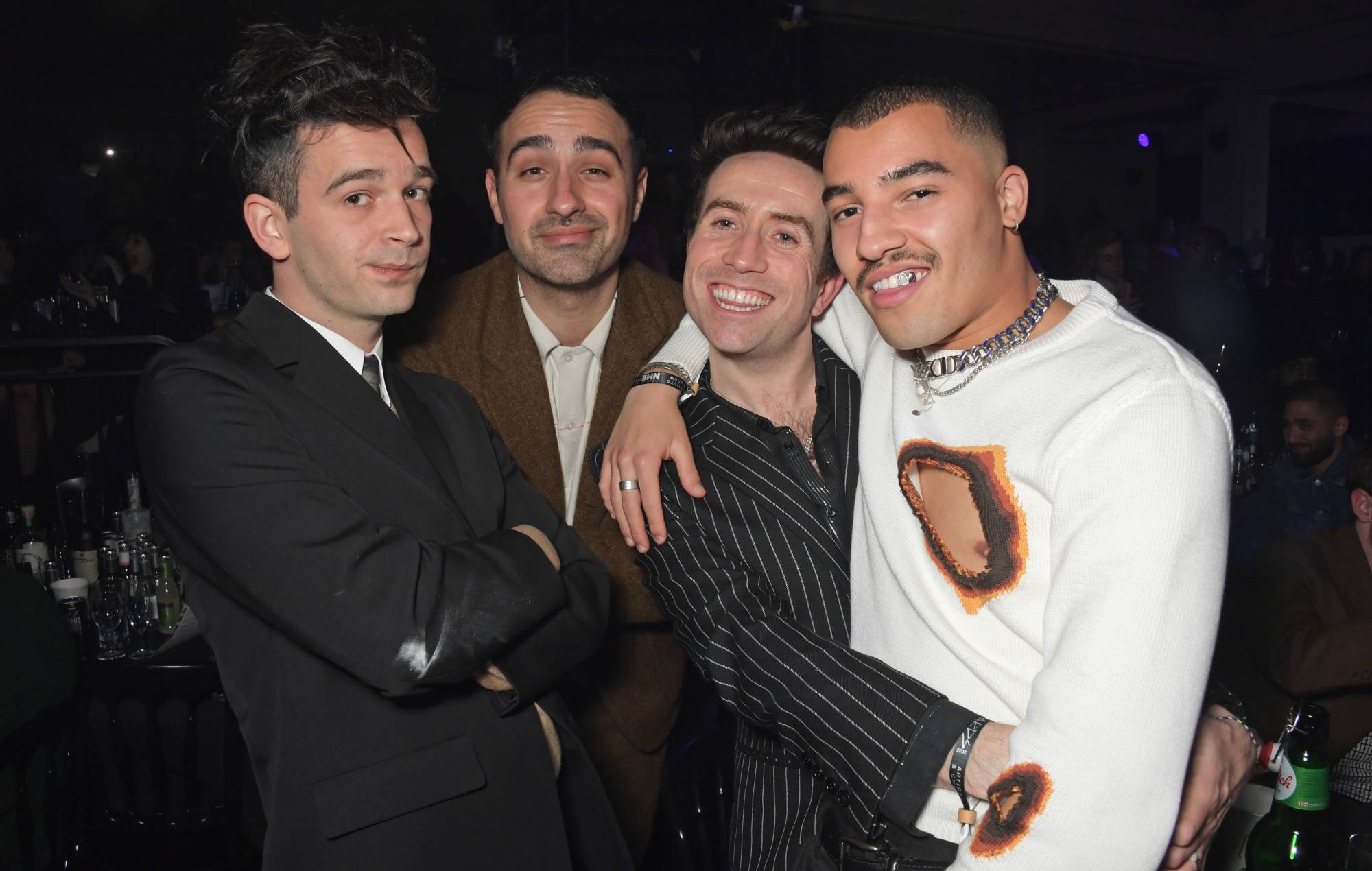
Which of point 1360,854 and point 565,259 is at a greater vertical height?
point 565,259

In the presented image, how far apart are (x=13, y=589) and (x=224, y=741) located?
615 mm

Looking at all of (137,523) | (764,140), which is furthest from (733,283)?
(137,523)

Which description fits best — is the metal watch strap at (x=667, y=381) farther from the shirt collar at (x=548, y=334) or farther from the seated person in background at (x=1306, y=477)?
the seated person in background at (x=1306, y=477)

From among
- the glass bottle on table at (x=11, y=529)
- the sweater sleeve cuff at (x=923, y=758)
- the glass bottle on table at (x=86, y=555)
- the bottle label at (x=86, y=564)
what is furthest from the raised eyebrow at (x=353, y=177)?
the glass bottle on table at (x=11, y=529)

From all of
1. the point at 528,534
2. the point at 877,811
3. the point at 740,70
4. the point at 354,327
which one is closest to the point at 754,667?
the point at 877,811

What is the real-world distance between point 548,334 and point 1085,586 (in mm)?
1450

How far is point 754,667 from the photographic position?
1.48 m

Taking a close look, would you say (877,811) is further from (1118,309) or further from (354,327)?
(354,327)

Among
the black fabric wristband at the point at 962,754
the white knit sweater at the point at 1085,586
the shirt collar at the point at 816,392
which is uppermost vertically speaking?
the shirt collar at the point at 816,392

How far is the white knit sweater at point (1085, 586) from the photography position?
1064 millimetres

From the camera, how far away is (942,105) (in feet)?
4.47

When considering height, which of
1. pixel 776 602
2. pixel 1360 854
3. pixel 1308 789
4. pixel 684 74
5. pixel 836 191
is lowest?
pixel 1360 854

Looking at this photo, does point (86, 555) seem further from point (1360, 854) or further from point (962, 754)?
point (1360, 854)

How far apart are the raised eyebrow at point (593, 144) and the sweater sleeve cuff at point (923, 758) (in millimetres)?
1460
